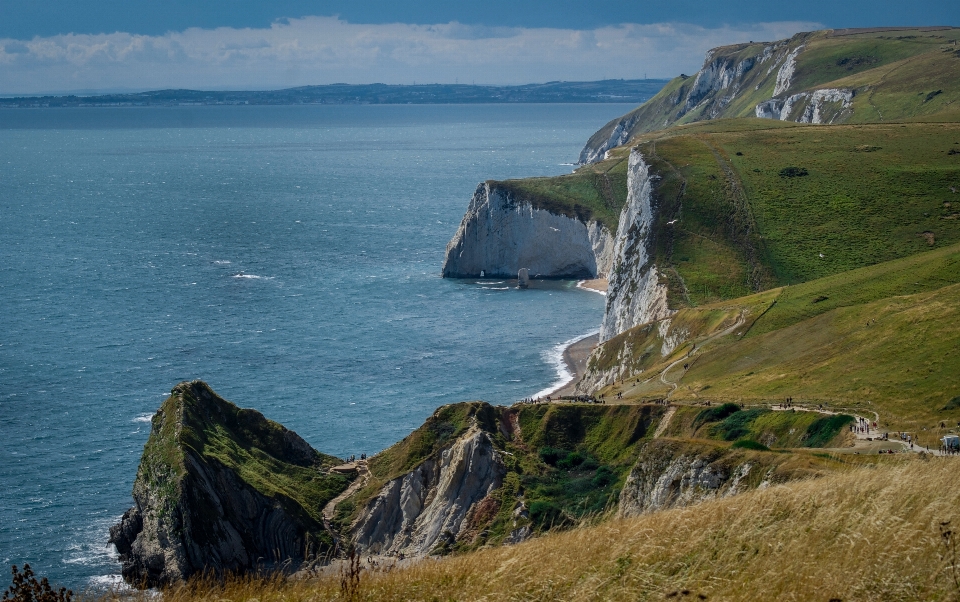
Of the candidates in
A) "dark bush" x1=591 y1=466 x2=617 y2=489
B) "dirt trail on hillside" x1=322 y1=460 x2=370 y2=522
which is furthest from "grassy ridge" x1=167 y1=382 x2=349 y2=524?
"dark bush" x1=591 y1=466 x2=617 y2=489

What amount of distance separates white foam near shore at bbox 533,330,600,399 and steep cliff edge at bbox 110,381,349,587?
34429 mm

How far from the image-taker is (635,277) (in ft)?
356

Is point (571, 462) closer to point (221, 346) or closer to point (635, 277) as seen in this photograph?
point (635, 277)

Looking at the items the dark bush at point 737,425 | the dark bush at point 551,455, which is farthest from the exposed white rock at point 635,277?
the dark bush at point 737,425

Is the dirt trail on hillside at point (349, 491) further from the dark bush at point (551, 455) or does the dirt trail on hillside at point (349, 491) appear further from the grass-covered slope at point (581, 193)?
the grass-covered slope at point (581, 193)

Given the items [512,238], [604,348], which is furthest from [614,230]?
[604,348]

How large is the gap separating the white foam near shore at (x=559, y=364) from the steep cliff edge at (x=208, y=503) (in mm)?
34429

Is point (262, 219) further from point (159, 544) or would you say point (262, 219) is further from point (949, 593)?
point (949, 593)

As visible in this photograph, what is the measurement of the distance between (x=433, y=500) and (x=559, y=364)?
4842cm

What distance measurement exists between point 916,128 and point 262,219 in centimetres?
11616

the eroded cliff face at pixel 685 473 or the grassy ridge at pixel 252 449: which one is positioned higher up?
the eroded cliff face at pixel 685 473

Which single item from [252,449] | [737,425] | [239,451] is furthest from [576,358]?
[737,425]

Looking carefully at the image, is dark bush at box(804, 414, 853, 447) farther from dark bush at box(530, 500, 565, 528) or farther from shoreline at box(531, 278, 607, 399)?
shoreline at box(531, 278, 607, 399)

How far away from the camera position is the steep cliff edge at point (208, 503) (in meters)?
49.4
